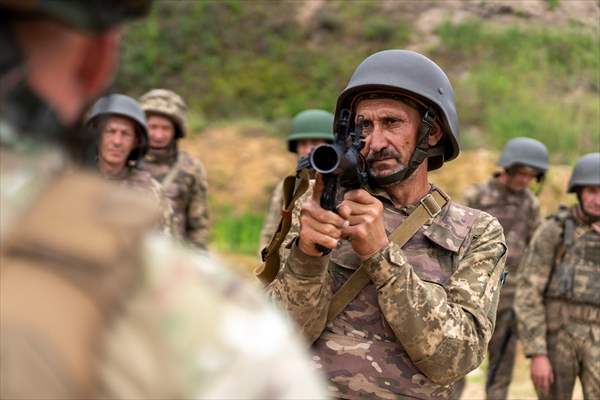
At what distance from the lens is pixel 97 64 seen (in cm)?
133

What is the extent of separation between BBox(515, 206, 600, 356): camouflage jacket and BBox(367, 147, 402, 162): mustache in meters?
4.29

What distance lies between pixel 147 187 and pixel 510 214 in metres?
4.43

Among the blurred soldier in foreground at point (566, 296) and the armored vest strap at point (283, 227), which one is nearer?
the armored vest strap at point (283, 227)

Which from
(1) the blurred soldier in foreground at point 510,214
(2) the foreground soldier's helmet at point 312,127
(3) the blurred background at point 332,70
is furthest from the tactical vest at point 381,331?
(3) the blurred background at point 332,70

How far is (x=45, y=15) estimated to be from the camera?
1.22 m

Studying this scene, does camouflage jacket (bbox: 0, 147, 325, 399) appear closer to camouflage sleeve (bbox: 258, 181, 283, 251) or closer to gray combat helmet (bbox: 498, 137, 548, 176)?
camouflage sleeve (bbox: 258, 181, 283, 251)

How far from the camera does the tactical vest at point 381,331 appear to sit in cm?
360

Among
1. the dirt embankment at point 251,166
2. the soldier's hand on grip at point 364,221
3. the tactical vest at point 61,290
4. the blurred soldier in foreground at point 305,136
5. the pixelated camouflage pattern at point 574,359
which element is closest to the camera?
the tactical vest at point 61,290

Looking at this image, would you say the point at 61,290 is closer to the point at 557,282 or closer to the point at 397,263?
the point at 397,263

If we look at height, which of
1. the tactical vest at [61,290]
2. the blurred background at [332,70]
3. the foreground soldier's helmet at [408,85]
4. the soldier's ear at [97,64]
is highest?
the blurred background at [332,70]

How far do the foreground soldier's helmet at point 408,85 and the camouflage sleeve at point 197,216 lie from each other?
498cm

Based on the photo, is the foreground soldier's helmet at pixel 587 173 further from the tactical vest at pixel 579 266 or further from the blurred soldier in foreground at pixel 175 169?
the blurred soldier in foreground at pixel 175 169

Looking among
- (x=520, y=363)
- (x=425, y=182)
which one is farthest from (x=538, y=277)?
(x=520, y=363)

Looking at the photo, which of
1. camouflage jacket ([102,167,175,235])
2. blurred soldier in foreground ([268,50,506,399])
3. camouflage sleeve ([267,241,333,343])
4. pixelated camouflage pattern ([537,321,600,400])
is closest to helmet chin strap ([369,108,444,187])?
blurred soldier in foreground ([268,50,506,399])
